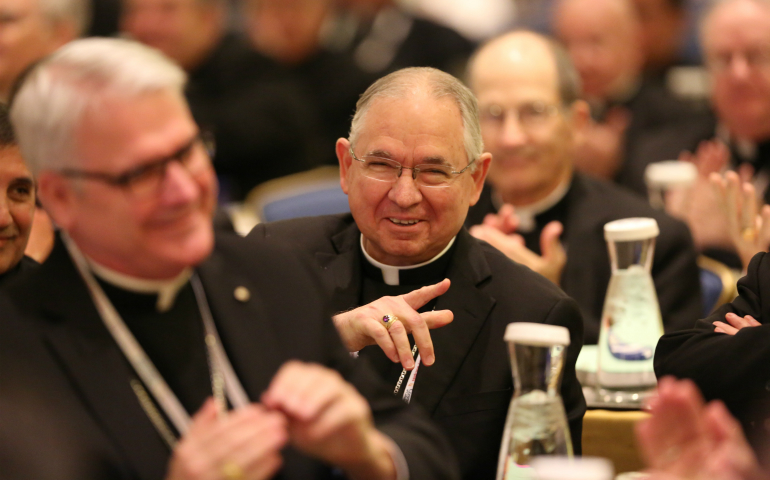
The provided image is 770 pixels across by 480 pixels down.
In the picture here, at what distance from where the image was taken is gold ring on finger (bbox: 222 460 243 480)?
136 cm

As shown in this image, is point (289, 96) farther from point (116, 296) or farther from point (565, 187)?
point (116, 296)

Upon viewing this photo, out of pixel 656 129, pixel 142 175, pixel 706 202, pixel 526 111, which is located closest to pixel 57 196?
pixel 142 175

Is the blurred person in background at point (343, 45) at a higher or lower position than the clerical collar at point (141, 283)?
lower

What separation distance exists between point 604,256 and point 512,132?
572 mm

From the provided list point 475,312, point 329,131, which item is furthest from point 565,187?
point 329,131

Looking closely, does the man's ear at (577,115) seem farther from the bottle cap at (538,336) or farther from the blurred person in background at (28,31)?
the bottle cap at (538,336)

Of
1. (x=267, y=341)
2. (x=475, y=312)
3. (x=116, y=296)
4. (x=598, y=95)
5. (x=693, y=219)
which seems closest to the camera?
(x=116, y=296)

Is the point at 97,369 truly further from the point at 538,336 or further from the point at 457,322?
the point at 457,322

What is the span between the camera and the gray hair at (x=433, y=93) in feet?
7.55

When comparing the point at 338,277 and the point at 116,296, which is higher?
the point at 116,296

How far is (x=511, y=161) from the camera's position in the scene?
11.7 feet

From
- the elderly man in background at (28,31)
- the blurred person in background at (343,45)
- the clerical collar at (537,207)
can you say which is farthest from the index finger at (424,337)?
the blurred person in background at (343,45)

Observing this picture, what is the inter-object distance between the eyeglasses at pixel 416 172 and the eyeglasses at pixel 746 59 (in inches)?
88.3

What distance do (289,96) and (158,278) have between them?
4189mm
